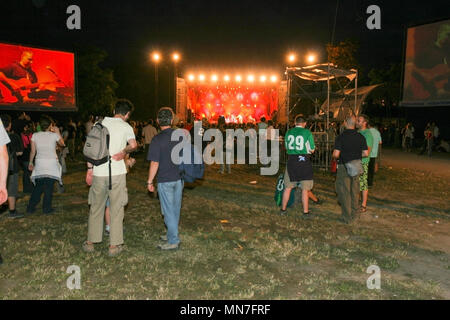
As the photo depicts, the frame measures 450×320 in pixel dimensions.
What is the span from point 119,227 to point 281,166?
1032 cm

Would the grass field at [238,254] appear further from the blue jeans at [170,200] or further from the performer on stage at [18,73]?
the performer on stage at [18,73]

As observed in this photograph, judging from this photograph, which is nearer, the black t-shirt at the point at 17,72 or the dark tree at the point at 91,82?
the black t-shirt at the point at 17,72

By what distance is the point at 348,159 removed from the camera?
21.2 feet

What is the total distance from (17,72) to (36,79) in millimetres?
1324

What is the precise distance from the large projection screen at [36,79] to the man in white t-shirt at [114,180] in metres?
19.8

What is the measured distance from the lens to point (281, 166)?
14516 mm

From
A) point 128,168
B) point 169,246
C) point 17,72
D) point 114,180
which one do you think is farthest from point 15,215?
point 17,72

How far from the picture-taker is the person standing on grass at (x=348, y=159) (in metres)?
6.44

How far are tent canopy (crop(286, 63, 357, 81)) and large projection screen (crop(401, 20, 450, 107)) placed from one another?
7.70m

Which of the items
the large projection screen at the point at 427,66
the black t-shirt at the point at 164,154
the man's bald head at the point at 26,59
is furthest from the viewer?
the man's bald head at the point at 26,59

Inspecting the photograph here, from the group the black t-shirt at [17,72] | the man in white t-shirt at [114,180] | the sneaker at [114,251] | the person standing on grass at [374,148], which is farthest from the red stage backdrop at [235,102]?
the sneaker at [114,251]

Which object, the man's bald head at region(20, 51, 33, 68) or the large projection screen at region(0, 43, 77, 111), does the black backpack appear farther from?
the man's bald head at region(20, 51, 33, 68)

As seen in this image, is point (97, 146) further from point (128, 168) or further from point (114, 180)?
point (128, 168)

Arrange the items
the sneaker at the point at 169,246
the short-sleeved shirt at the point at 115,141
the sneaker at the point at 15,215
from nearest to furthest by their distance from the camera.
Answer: the short-sleeved shirt at the point at 115,141, the sneaker at the point at 169,246, the sneaker at the point at 15,215
